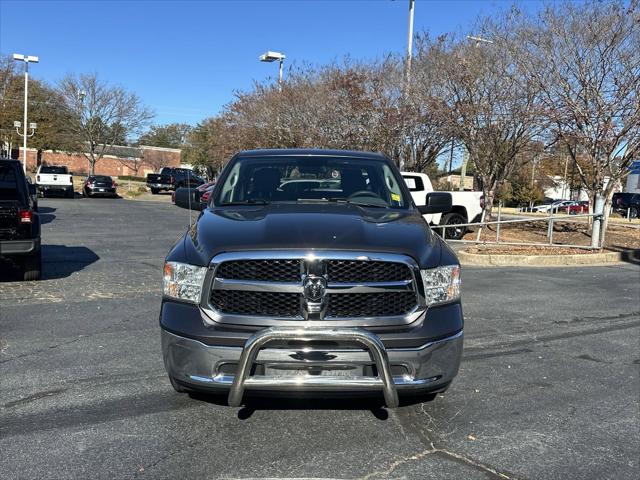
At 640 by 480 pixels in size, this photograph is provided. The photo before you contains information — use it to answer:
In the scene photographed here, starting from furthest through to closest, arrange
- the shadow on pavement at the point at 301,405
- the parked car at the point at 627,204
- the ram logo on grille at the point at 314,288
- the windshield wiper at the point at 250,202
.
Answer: the parked car at the point at 627,204 → the windshield wiper at the point at 250,202 → the shadow on pavement at the point at 301,405 → the ram logo on grille at the point at 314,288

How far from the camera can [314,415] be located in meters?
3.98

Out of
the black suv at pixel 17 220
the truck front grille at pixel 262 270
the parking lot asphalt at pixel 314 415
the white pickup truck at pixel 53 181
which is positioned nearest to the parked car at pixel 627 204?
the white pickup truck at pixel 53 181

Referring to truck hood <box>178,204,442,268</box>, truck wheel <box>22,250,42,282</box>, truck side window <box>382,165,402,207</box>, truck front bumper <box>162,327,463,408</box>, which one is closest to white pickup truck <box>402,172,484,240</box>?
truck wheel <box>22,250,42,282</box>

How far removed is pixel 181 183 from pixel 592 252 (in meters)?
28.5

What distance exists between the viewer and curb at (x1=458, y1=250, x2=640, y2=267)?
12.3 m

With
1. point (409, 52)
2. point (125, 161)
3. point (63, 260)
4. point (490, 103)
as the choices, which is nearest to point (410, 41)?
point (409, 52)

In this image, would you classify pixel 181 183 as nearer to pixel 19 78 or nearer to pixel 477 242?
pixel 19 78

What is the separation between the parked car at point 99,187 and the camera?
3353cm

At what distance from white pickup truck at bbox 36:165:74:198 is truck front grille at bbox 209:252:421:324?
2964 cm

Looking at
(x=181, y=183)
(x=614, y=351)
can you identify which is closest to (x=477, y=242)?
(x=614, y=351)

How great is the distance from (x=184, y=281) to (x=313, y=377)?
3.15 feet

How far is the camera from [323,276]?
10.8 feet

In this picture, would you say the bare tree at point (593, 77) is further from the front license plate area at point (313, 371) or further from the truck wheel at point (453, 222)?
the front license plate area at point (313, 371)

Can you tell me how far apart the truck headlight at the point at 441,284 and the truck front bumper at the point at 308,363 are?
29 cm
